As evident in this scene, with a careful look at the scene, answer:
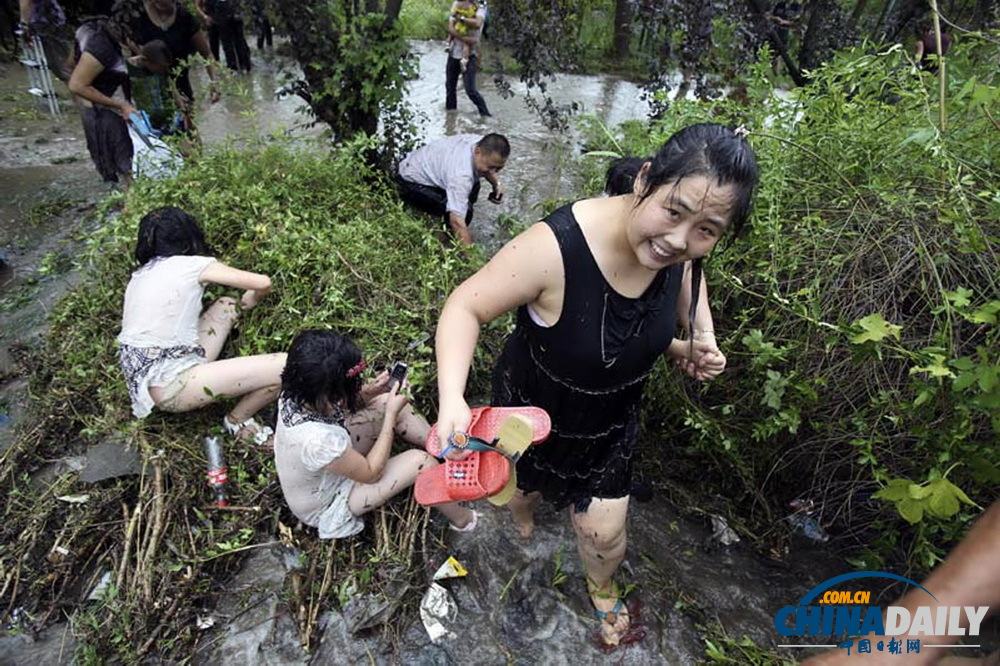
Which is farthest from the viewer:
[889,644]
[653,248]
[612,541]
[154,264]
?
[154,264]

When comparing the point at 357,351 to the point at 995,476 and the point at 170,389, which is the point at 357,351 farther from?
the point at 995,476

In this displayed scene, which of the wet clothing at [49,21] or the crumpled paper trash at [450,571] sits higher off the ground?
the wet clothing at [49,21]

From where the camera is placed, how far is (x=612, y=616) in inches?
92.8

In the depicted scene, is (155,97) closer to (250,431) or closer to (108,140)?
(108,140)

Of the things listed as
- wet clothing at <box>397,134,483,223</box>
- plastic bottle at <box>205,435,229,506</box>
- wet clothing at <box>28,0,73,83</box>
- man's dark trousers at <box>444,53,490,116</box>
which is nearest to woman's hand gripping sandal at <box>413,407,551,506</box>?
→ plastic bottle at <box>205,435,229,506</box>

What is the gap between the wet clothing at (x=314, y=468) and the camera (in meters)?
2.25

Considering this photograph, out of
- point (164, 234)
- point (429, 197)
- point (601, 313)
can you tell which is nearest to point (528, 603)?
point (601, 313)

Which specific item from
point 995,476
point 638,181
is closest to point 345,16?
point 638,181

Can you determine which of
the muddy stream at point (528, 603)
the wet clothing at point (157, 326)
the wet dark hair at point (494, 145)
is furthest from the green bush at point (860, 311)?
the wet clothing at point (157, 326)

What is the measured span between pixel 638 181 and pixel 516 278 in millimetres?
408

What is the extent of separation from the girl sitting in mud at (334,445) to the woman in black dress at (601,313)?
61 centimetres

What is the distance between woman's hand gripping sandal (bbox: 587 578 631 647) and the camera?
2.33m

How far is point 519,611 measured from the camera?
242cm

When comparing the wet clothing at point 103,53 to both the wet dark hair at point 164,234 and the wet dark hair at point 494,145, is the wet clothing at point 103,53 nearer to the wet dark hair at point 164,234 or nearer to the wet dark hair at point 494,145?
the wet dark hair at point 164,234
